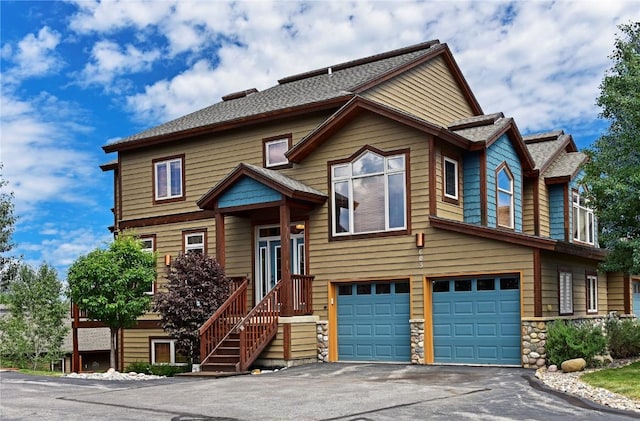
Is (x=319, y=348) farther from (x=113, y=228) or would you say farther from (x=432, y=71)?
(x=113, y=228)

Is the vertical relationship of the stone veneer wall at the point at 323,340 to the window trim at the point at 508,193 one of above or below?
below

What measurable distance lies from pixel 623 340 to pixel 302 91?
474 inches

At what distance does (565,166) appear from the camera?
24.5 m

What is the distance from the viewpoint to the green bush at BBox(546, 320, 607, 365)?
1645cm

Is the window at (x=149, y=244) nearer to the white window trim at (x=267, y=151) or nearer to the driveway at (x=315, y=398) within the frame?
the white window trim at (x=267, y=151)

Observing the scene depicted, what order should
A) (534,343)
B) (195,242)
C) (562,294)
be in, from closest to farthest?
(534,343), (562,294), (195,242)

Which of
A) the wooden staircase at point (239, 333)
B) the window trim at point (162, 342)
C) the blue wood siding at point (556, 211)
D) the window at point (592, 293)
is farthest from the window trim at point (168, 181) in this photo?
the window at point (592, 293)

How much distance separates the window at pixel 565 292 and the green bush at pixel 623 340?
1443 mm

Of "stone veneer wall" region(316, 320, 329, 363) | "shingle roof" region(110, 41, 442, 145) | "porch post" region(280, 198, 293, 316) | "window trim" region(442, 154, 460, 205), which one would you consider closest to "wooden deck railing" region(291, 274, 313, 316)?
"porch post" region(280, 198, 293, 316)

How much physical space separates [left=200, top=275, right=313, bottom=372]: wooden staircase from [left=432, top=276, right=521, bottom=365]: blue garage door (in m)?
3.76

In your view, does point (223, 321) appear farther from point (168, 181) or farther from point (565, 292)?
point (565, 292)

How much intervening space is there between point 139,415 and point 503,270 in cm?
954

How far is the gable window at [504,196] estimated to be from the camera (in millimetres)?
21188

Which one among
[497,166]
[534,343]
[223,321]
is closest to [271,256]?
[223,321]
